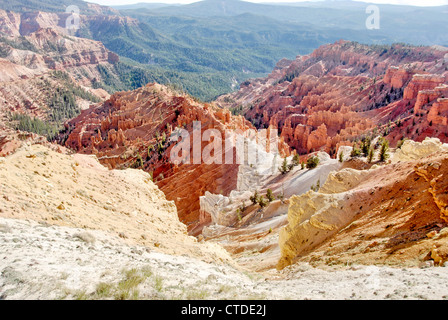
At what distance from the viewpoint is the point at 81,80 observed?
16125 cm

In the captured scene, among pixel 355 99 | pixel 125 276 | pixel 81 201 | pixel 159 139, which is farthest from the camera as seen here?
pixel 355 99

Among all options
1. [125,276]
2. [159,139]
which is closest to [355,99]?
[159,139]

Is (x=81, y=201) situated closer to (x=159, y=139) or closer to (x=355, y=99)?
(x=159, y=139)

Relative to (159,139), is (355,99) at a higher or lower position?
higher

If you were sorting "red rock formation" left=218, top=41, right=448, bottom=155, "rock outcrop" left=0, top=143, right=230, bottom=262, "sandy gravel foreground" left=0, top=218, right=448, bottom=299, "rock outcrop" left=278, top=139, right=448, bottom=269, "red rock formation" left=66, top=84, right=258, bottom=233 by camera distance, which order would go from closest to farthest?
"sandy gravel foreground" left=0, top=218, right=448, bottom=299
"rock outcrop" left=278, top=139, right=448, bottom=269
"rock outcrop" left=0, top=143, right=230, bottom=262
"red rock formation" left=66, top=84, right=258, bottom=233
"red rock formation" left=218, top=41, right=448, bottom=155

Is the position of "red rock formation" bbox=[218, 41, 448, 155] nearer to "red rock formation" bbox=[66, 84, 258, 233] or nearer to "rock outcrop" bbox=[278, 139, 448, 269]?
"red rock formation" bbox=[66, 84, 258, 233]

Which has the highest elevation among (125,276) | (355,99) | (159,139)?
(125,276)

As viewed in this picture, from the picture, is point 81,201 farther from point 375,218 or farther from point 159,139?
point 159,139

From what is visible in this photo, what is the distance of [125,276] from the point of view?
655 centimetres

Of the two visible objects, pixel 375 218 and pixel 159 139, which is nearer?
pixel 375 218

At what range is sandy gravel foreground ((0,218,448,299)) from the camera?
19.2 feet

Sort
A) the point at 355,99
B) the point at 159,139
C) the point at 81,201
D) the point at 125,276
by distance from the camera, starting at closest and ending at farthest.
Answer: the point at 125,276, the point at 81,201, the point at 159,139, the point at 355,99

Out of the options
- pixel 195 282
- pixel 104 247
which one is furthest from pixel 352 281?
pixel 104 247

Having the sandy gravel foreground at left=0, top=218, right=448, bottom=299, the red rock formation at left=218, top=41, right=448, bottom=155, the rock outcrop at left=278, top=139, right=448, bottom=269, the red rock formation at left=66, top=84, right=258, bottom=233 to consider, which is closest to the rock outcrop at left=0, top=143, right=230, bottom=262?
the sandy gravel foreground at left=0, top=218, right=448, bottom=299
